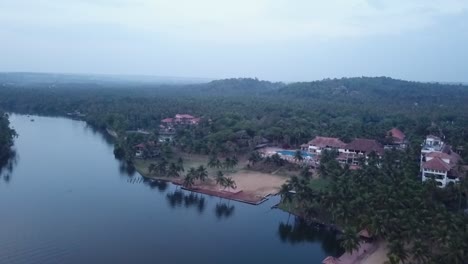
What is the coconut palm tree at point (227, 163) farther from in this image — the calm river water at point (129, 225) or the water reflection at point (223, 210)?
the water reflection at point (223, 210)

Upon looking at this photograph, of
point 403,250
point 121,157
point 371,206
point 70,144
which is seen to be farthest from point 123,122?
point 403,250

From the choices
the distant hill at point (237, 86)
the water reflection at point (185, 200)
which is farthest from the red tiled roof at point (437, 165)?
the distant hill at point (237, 86)

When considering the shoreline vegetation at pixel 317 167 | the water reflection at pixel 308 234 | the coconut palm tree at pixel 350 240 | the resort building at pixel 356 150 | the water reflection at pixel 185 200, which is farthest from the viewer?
the resort building at pixel 356 150

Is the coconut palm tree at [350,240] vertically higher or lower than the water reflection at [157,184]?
higher

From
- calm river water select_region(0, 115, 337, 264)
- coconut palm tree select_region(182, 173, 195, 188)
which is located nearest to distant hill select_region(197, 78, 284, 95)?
calm river water select_region(0, 115, 337, 264)

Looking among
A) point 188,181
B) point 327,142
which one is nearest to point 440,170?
point 327,142

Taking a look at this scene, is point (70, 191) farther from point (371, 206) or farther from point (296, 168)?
point (371, 206)

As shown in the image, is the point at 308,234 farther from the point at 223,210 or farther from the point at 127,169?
the point at 127,169
